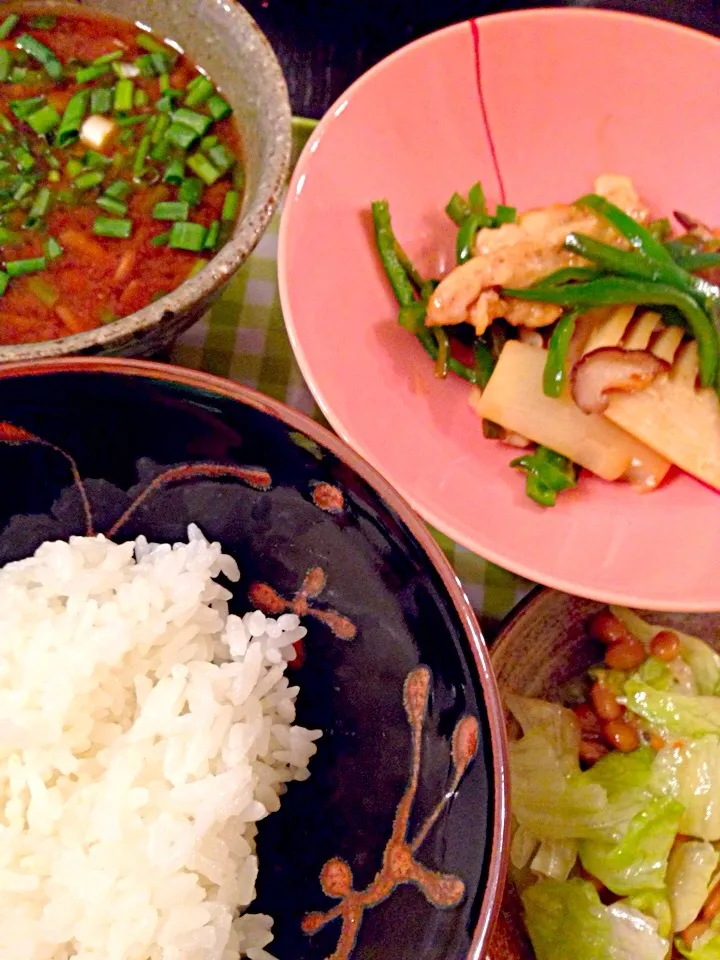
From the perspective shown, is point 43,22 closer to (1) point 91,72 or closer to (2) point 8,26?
(2) point 8,26

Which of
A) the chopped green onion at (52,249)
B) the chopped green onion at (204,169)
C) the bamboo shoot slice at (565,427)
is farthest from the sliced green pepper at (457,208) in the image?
the chopped green onion at (52,249)

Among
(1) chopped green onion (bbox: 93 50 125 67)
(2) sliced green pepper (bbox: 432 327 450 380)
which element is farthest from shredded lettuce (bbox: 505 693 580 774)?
(1) chopped green onion (bbox: 93 50 125 67)

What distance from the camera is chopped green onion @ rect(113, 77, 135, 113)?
1781mm

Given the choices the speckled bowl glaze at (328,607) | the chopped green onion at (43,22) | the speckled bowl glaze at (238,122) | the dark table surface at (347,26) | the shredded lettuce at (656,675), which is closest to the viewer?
the speckled bowl glaze at (328,607)

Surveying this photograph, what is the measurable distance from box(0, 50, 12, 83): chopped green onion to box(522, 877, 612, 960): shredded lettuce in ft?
6.66

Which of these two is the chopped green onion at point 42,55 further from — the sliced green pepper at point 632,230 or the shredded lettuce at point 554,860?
the shredded lettuce at point 554,860

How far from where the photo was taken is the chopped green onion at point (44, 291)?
1603mm

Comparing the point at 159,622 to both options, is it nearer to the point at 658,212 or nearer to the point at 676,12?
the point at 658,212

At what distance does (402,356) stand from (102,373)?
0.66m

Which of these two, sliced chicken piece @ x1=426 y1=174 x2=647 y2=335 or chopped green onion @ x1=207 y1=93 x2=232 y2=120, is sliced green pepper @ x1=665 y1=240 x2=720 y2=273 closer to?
sliced chicken piece @ x1=426 y1=174 x2=647 y2=335

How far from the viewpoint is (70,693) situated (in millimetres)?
1259

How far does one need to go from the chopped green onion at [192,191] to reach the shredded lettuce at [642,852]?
5.13ft

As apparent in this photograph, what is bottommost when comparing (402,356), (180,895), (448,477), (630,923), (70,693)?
(630,923)

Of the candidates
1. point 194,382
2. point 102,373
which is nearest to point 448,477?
point 194,382
